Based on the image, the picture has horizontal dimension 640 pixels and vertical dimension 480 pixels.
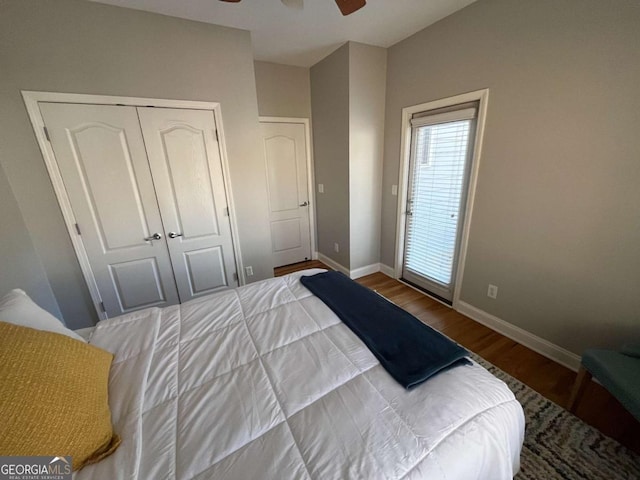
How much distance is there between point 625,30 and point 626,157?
67cm

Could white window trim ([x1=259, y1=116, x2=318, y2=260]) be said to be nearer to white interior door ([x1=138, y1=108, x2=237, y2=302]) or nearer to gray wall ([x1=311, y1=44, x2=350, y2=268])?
gray wall ([x1=311, y1=44, x2=350, y2=268])

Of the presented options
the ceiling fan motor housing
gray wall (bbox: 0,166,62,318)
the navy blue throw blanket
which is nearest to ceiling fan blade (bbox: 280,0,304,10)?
the ceiling fan motor housing

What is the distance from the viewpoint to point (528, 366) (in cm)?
183

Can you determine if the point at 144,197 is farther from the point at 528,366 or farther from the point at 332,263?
the point at 528,366

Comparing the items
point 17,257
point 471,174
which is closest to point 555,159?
point 471,174

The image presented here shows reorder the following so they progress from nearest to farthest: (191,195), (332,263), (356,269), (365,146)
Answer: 1. (191,195)
2. (365,146)
3. (356,269)
4. (332,263)

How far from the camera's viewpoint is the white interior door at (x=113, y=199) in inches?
75.2

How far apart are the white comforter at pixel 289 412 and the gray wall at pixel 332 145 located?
6.75ft

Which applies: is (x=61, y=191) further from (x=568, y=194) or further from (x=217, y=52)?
(x=568, y=194)

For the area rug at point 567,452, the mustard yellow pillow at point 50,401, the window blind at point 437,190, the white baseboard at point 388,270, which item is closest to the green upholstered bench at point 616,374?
the area rug at point 567,452

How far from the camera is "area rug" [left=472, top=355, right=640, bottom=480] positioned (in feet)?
3.96

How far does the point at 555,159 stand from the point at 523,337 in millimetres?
1389

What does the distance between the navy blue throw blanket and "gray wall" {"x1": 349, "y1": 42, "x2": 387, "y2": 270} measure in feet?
5.09

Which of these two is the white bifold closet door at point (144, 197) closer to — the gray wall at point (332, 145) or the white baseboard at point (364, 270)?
the gray wall at point (332, 145)
